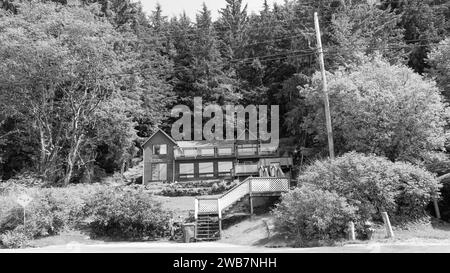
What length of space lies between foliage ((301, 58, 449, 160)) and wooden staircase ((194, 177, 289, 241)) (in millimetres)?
4826

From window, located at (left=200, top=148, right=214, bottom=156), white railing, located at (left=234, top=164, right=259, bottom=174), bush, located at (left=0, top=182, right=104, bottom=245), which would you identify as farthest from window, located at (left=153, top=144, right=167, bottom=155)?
bush, located at (left=0, top=182, right=104, bottom=245)

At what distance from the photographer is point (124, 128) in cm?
3719

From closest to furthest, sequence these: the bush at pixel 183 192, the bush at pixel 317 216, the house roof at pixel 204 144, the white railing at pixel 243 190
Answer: the bush at pixel 317 216, the white railing at pixel 243 190, the bush at pixel 183 192, the house roof at pixel 204 144

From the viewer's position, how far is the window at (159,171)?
41562mm

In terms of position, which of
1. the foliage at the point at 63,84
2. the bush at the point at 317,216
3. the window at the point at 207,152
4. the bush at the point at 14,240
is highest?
the foliage at the point at 63,84

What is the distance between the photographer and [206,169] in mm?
41906

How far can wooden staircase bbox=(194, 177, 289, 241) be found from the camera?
2066cm

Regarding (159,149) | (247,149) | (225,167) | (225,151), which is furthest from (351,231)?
(159,149)

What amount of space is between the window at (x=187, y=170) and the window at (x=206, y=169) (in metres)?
0.86

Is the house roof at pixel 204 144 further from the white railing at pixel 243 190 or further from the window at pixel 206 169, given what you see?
the white railing at pixel 243 190

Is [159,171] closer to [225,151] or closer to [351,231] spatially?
[225,151]

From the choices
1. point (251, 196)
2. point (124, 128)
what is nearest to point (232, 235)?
point (251, 196)

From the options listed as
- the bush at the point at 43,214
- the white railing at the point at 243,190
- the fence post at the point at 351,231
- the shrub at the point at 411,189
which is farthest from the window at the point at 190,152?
the fence post at the point at 351,231

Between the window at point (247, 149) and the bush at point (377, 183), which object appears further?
the window at point (247, 149)
